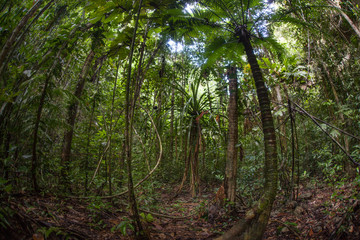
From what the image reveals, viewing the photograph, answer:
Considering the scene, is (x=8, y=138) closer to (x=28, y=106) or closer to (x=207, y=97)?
(x=28, y=106)

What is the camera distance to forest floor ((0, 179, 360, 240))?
4.36 ft

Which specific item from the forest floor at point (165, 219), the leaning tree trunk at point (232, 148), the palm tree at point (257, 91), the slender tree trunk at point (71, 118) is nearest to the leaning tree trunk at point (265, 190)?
the palm tree at point (257, 91)

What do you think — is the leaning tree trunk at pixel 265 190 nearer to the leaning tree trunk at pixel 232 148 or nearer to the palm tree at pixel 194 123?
the leaning tree trunk at pixel 232 148

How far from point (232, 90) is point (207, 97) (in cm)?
86

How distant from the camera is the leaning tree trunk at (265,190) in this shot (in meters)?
1.41

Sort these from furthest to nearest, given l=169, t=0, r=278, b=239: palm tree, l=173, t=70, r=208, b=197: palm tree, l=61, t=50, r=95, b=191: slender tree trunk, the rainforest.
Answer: l=173, t=70, r=208, b=197: palm tree
l=61, t=50, r=95, b=191: slender tree trunk
the rainforest
l=169, t=0, r=278, b=239: palm tree

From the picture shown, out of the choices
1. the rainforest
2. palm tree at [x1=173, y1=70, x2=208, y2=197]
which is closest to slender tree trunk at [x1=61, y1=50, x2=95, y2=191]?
the rainforest

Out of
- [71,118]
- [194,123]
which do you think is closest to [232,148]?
[194,123]

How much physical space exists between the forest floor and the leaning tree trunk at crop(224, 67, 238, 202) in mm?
251

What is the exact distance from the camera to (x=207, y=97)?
148 inches

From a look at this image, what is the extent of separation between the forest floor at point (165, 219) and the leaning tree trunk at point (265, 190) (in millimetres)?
625

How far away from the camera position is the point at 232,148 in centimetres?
286

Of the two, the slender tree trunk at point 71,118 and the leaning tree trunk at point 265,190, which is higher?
the slender tree trunk at point 71,118

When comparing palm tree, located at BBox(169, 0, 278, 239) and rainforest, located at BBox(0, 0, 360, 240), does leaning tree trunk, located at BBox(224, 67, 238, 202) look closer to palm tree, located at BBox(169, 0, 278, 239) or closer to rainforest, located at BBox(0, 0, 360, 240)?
rainforest, located at BBox(0, 0, 360, 240)
